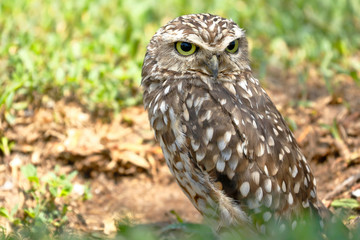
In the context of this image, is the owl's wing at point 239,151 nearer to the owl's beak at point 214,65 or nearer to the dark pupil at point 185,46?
the owl's beak at point 214,65

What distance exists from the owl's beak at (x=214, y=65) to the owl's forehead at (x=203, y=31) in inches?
2.9

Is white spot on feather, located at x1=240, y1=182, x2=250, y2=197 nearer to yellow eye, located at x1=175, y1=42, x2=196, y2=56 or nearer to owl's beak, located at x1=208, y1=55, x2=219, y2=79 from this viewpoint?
owl's beak, located at x1=208, y1=55, x2=219, y2=79

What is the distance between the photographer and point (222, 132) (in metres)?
3.34

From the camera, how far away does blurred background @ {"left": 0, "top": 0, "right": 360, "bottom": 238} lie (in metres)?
4.38

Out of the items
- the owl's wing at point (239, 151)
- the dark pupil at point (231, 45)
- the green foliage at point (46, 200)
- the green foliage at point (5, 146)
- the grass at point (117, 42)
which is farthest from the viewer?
the grass at point (117, 42)

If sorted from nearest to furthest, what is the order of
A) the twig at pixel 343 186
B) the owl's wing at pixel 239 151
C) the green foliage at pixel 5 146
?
the owl's wing at pixel 239 151 → the twig at pixel 343 186 → the green foliage at pixel 5 146

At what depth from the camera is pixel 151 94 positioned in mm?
3689

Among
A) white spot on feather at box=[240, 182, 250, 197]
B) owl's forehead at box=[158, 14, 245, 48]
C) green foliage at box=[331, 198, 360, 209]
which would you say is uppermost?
owl's forehead at box=[158, 14, 245, 48]

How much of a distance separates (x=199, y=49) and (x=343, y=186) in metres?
1.69

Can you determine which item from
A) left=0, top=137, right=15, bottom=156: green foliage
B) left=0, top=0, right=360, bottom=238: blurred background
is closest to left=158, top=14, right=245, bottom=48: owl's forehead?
left=0, top=0, right=360, bottom=238: blurred background

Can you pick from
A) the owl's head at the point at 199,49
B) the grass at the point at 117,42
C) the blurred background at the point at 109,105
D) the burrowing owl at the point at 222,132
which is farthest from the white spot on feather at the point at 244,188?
the grass at the point at 117,42

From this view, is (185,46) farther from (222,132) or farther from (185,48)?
(222,132)

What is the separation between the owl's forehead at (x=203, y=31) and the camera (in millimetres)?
3463

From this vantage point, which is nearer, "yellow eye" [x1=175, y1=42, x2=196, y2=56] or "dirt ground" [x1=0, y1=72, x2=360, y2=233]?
"yellow eye" [x1=175, y1=42, x2=196, y2=56]
